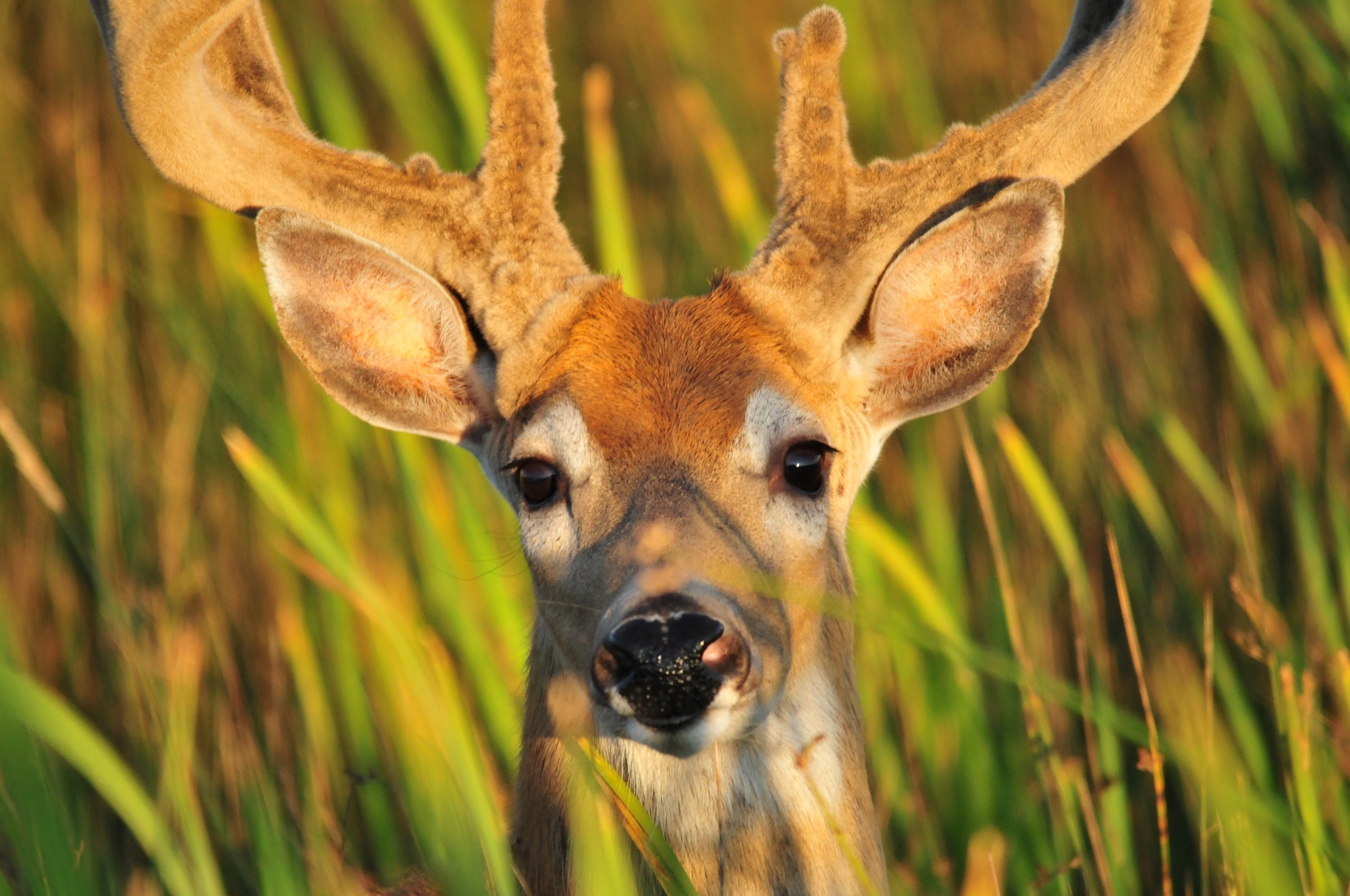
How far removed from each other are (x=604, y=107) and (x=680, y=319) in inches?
74.1

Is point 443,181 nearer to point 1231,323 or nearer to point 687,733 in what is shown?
point 687,733

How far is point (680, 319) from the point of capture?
11.5 feet

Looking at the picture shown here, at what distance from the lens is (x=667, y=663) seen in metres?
2.66

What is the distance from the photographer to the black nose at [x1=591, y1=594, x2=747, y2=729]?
2672 mm

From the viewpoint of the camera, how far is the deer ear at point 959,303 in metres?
3.41

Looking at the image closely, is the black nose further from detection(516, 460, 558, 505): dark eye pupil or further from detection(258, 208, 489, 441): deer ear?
detection(258, 208, 489, 441): deer ear

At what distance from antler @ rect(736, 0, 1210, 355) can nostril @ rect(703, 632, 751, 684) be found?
97cm

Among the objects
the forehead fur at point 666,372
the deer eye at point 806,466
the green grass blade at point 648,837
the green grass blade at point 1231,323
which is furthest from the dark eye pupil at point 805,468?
the green grass blade at point 1231,323

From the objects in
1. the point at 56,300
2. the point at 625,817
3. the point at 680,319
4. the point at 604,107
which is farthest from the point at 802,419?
the point at 56,300

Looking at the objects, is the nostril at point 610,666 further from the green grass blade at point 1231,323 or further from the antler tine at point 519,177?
the green grass blade at point 1231,323

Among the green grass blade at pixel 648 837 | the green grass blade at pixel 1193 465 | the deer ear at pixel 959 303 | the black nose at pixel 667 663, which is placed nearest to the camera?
the green grass blade at pixel 648 837

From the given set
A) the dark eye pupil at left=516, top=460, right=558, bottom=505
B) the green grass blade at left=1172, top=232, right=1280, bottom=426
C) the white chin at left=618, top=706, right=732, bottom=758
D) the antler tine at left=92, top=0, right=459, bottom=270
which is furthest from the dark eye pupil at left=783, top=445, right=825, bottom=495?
the green grass blade at left=1172, top=232, right=1280, bottom=426

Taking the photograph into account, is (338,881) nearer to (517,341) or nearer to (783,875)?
(783,875)

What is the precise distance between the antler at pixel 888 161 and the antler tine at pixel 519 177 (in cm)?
50
